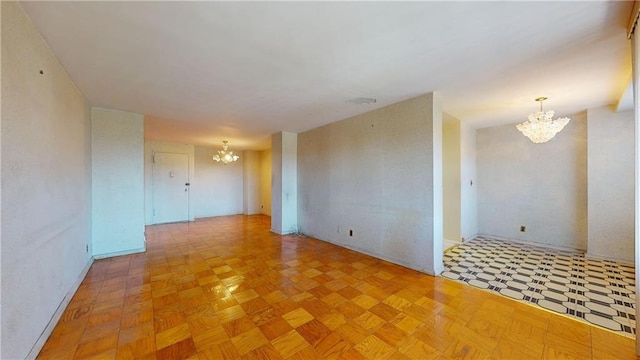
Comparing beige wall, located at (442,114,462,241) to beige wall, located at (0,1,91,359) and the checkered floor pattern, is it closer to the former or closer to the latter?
the checkered floor pattern

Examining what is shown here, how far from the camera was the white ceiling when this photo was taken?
1.51 m

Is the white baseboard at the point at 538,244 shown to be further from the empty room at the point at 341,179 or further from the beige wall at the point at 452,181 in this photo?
the beige wall at the point at 452,181

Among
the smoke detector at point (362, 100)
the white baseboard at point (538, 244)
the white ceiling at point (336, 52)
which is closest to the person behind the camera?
the white ceiling at point (336, 52)

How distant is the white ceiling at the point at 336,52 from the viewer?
1.51m

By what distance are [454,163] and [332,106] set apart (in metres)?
2.81

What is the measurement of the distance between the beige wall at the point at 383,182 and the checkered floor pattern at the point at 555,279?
2.09 feet

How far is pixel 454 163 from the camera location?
458 centimetres

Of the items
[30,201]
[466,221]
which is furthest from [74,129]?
[466,221]

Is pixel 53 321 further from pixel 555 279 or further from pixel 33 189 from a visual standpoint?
pixel 555 279

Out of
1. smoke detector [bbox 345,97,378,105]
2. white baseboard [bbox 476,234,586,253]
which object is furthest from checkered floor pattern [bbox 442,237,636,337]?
smoke detector [bbox 345,97,378,105]

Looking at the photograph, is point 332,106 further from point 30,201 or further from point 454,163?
point 30,201

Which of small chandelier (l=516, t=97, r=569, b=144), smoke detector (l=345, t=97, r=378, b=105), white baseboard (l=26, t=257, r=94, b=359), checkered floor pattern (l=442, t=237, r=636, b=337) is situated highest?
smoke detector (l=345, t=97, r=378, b=105)

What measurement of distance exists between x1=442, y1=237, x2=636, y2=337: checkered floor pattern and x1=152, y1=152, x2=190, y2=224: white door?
6.88 metres

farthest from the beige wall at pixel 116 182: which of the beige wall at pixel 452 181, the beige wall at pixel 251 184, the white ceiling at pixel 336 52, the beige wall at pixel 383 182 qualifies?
the beige wall at pixel 452 181
